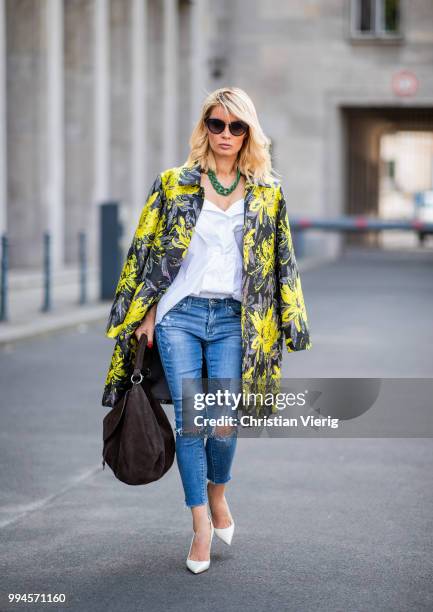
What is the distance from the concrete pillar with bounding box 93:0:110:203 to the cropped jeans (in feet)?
62.4

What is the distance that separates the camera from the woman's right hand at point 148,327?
15.9 ft

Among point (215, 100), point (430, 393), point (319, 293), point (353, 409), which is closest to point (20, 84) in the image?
point (319, 293)

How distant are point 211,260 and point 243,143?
503 millimetres

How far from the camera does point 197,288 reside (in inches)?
190

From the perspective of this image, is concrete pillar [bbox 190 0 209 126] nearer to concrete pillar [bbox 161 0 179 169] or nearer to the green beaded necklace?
concrete pillar [bbox 161 0 179 169]

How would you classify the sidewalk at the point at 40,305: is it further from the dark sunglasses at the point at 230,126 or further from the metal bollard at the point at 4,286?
the dark sunglasses at the point at 230,126

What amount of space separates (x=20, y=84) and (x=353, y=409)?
14.9 m

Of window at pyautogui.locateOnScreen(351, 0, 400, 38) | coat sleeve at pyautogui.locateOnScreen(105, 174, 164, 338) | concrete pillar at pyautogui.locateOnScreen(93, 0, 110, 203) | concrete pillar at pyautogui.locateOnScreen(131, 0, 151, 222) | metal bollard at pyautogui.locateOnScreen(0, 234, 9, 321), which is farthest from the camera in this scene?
window at pyautogui.locateOnScreen(351, 0, 400, 38)

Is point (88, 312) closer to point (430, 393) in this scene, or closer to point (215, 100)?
point (430, 393)

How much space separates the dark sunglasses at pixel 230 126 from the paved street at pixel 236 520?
5.56 feet

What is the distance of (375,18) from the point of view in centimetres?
3238

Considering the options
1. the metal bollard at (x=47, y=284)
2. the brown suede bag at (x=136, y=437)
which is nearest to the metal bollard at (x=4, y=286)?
the metal bollard at (x=47, y=284)

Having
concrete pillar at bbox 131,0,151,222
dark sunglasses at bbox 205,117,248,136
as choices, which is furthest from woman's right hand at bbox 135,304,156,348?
concrete pillar at bbox 131,0,151,222

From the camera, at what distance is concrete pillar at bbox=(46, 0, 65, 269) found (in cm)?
2111
